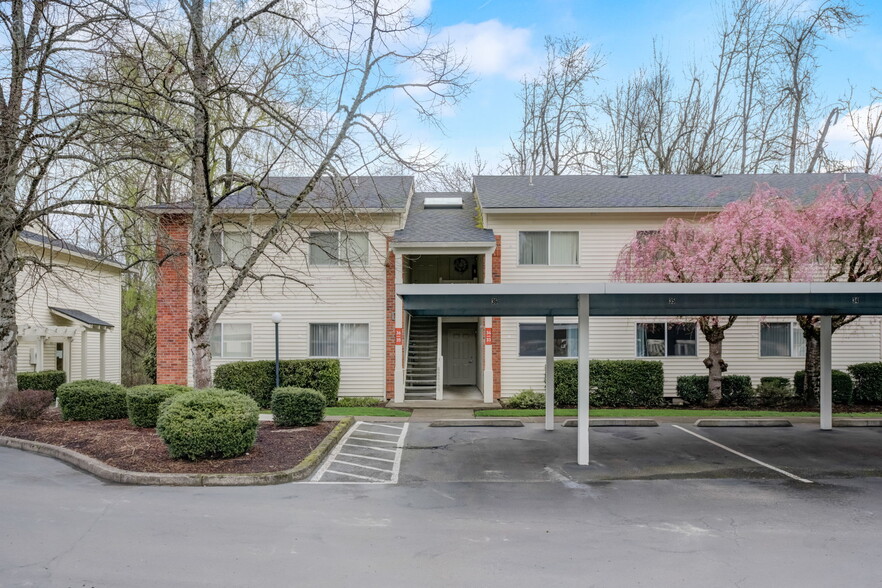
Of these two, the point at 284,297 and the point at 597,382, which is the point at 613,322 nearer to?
the point at 597,382

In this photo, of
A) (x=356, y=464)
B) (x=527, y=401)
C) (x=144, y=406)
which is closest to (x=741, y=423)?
(x=527, y=401)

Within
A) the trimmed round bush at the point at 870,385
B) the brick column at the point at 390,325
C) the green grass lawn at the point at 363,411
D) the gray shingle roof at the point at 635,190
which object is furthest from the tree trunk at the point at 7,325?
the trimmed round bush at the point at 870,385

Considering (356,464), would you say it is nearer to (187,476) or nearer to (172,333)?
(187,476)

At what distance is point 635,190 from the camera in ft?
64.1

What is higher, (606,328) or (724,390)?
(606,328)

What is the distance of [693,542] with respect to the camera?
6082mm

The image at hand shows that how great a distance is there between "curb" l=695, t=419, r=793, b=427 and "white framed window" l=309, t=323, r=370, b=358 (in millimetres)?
9136

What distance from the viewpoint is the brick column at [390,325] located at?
1788 cm

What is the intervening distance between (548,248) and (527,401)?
14.7 feet

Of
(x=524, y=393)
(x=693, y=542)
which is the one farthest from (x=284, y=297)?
(x=693, y=542)

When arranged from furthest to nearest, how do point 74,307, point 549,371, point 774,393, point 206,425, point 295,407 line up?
point 74,307 < point 774,393 < point 549,371 < point 295,407 < point 206,425

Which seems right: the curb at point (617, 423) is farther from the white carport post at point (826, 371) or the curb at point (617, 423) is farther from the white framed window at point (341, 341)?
the white framed window at point (341, 341)

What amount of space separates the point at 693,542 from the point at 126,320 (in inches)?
1159

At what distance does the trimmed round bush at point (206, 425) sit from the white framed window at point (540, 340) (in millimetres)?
10177
